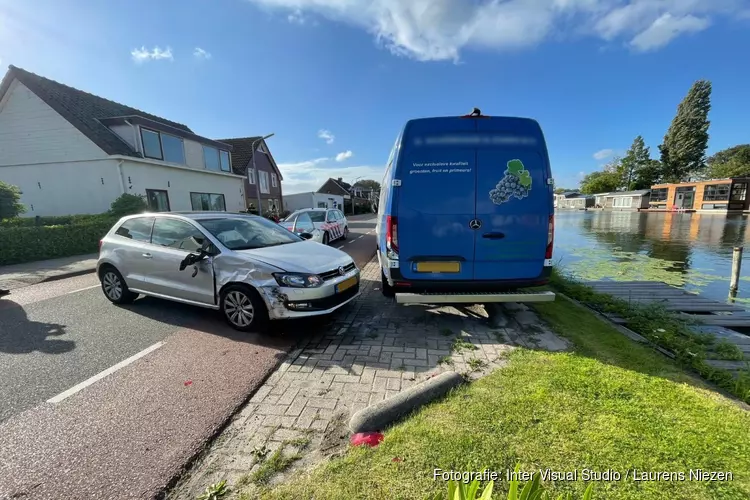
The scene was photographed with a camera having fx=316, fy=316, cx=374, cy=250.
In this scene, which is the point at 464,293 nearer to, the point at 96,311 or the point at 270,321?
the point at 270,321

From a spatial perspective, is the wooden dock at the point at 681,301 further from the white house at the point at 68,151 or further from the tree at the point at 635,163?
the tree at the point at 635,163

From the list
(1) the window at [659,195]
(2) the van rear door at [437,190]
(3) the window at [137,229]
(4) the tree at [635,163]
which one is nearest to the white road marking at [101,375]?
(3) the window at [137,229]

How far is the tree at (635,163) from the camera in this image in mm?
66812

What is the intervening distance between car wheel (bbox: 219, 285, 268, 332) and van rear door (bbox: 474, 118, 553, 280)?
9.81ft

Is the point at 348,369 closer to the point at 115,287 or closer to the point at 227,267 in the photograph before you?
the point at 227,267

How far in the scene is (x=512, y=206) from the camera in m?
4.07

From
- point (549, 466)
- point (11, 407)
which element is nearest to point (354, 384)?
point (549, 466)

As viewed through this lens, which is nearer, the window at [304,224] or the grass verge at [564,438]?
the grass verge at [564,438]

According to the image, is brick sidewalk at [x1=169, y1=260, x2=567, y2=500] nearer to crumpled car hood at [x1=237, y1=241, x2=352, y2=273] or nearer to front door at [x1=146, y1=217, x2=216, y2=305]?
crumpled car hood at [x1=237, y1=241, x2=352, y2=273]

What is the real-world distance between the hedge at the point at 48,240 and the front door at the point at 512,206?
44.8 feet

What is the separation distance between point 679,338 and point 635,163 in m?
86.1

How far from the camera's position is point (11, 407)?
2.84 metres

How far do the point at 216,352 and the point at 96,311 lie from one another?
3106 mm

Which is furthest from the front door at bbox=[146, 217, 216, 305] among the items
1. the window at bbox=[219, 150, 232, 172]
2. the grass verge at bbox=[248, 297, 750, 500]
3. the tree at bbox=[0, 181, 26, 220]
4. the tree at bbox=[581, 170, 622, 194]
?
the tree at bbox=[581, 170, 622, 194]
